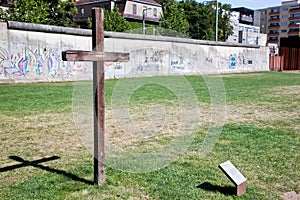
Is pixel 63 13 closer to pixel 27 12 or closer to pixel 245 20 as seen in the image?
pixel 27 12

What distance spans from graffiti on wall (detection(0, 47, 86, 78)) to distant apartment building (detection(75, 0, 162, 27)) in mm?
42051

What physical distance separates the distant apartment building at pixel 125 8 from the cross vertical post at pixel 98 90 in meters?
57.4

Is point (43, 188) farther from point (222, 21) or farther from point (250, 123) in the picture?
point (222, 21)

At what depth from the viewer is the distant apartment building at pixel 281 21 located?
11319cm

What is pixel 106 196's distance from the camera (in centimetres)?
366

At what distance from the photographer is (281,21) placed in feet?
389

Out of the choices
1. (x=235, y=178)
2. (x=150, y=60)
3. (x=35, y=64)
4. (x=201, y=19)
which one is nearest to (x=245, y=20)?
(x=201, y=19)

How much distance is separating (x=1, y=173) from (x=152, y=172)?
6.87 ft

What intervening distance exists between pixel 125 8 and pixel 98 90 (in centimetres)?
5902

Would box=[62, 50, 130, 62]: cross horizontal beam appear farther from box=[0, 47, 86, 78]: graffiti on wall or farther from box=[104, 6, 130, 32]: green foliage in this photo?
box=[104, 6, 130, 32]: green foliage

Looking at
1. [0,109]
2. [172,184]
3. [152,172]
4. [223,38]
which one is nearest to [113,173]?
[152,172]

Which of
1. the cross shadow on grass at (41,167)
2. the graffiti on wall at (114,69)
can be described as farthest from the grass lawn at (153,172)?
the graffiti on wall at (114,69)

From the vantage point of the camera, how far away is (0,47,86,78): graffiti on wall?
55.5 ft

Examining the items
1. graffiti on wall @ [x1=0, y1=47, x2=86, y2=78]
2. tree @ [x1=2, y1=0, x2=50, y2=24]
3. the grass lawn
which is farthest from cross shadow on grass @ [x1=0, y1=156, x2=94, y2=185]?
tree @ [x1=2, y1=0, x2=50, y2=24]
